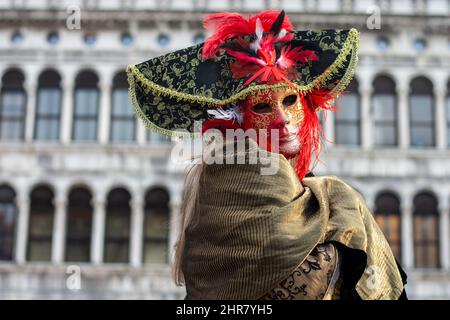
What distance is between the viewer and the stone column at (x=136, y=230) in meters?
19.3

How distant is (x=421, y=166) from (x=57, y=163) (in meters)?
8.30

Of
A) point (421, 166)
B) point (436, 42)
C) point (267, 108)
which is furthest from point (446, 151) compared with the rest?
point (267, 108)

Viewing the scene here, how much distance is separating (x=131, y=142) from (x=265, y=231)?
58.4ft

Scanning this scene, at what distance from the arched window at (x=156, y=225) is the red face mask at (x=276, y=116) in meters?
16.5

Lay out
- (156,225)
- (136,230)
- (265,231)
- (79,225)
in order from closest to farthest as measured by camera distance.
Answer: (265,231), (136,230), (156,225), (79,225)

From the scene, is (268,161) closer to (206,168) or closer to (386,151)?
(206,168)

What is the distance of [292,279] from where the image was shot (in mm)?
2391

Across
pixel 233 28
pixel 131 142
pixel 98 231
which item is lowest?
pixel 98 231

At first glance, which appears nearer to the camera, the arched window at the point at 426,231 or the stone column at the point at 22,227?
the stone column at the point at 22,227

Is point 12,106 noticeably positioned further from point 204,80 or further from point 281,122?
point 281,122

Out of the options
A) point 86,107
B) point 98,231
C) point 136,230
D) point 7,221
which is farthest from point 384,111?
point 7,221

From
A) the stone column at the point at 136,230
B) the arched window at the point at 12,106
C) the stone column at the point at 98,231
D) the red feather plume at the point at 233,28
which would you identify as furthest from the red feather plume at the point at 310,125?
the arched window at the point at 12,106

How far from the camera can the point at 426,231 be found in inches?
778

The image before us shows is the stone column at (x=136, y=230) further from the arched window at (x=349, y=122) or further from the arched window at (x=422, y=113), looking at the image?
the arched window at (x=422, y=113)
